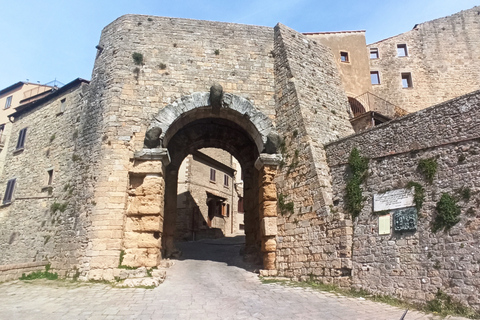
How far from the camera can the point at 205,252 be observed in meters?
15.8

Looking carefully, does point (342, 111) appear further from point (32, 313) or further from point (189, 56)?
point (32, 313)

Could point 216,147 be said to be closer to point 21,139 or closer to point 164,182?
point 164,182

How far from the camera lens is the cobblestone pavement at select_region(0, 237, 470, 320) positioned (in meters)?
6.36

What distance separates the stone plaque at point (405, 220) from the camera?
7480 millimetres

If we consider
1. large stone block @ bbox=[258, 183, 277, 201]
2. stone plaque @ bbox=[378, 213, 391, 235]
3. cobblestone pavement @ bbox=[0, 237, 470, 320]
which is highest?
large stone block @ bbox=[258, 183, 277, 201]

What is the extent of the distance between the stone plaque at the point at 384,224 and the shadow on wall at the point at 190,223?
50.7ft

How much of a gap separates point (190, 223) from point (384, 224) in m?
16.0

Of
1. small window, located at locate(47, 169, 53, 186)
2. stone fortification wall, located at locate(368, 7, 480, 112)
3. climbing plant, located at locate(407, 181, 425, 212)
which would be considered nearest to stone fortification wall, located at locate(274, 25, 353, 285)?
climbing plant, located at locate(407, 181, 425, 212)

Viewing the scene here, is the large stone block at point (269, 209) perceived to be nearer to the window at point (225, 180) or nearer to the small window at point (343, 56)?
the small window at point (343, 56)

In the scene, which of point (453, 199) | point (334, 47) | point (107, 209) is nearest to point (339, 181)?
point (453, 199)

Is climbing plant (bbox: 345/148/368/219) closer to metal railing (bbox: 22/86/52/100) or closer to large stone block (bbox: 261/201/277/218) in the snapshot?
large stone block (bbox: 261/201/277/218)

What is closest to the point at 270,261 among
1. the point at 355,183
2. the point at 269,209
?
the point at 269,209

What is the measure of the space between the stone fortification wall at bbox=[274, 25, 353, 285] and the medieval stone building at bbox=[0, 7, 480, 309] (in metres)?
0.04

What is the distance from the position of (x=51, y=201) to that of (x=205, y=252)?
6591mm
